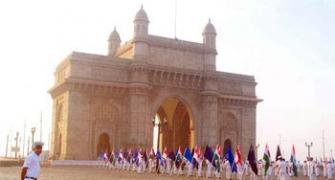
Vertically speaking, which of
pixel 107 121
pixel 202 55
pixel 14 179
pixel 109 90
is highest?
pixel 202 55

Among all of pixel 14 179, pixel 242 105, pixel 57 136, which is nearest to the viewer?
pixel 14 179

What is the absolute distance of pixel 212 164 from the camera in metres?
28.7

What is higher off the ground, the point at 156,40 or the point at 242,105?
the point at 156,40

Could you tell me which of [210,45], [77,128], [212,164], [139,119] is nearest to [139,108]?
[139,119]

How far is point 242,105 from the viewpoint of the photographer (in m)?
50.9

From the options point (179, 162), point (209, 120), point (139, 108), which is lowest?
point (179, 162)

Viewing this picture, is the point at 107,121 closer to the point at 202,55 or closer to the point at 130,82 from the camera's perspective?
the point at 130,82

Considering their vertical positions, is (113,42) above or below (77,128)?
above

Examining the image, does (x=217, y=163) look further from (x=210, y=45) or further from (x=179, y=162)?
(x=210, y=45)

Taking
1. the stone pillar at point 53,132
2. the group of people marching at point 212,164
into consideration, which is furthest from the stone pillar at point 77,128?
the stone pillar at point 53,132

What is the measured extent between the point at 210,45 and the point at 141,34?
7824mm

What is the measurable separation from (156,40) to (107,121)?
354 inches

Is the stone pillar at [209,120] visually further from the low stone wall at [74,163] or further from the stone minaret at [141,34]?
the low stone wall at [74,163]

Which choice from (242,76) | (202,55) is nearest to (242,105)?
(242,76)
